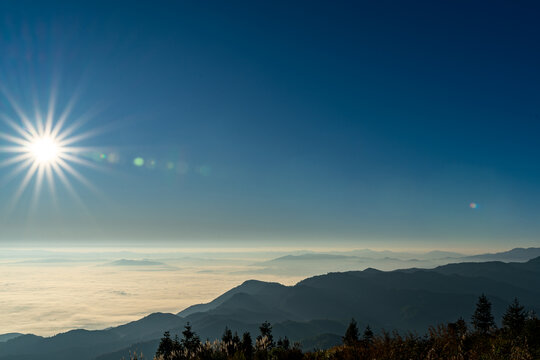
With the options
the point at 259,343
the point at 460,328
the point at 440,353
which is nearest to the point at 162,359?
the point at 259,343

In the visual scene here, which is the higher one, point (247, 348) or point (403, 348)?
point (403, 348)

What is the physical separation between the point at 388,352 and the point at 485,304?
110705 mm

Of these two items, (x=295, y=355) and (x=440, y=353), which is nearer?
(x=440, y=353)

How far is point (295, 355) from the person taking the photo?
1094 centimetres

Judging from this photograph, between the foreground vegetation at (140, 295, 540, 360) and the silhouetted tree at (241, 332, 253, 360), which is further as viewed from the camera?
the silhouetted tree at (241, 332, 253, 360)

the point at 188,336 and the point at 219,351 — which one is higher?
the point at 219,351

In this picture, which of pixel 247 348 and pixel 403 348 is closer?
pixel 403 348

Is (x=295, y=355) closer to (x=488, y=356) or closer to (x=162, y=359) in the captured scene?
(x=162, y=359)

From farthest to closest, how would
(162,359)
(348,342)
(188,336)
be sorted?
(188,336)
(348,342)
(162,359)

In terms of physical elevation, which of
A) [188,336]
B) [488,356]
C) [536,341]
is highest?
[488,356]

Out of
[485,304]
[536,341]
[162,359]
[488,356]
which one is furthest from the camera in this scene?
[485,304]

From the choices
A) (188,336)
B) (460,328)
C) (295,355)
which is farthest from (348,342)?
(188,336)

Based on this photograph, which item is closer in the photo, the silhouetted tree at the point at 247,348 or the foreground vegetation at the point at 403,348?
the foreground vegetation at the point at 403,348

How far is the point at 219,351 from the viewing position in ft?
38.5
